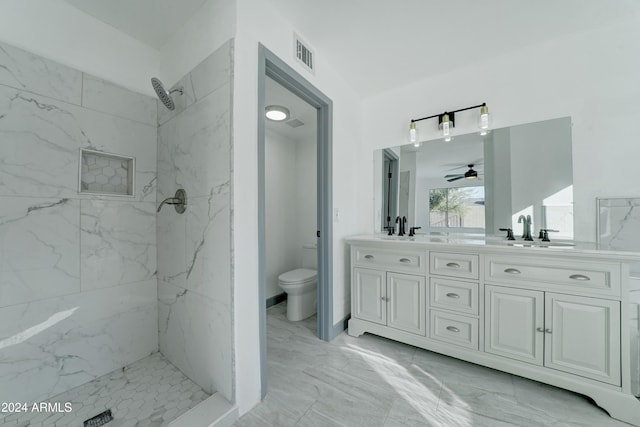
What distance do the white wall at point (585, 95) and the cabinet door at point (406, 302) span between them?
3.84ft

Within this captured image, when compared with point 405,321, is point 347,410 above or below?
below

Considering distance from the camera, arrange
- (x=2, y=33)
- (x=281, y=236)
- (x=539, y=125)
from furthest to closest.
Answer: (x=281, y=236), (x=539, y=125), (x=2, y=33)

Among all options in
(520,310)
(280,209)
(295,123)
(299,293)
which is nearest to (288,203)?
(280,209)

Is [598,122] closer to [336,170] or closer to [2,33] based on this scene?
[336,170]

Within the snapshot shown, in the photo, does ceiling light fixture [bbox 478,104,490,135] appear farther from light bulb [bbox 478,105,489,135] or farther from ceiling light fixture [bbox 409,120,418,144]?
ceiling light fixture [bbox 409,120,418,144]

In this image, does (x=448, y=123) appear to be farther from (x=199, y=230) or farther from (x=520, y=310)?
(x=199, y=230)

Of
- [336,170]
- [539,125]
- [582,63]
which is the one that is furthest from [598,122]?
[336,170]

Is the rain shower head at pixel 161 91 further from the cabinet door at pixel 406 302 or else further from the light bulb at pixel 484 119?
the light bulb at pixel 484 119

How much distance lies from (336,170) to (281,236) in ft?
4.76

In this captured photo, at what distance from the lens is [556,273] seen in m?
1.35

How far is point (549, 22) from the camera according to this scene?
61.1 inches

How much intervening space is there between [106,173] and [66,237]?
49cm

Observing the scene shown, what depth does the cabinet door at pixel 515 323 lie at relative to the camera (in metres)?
1.39

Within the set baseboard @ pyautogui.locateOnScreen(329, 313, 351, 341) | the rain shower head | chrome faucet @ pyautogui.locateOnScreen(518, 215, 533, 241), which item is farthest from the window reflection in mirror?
the rain shower head
